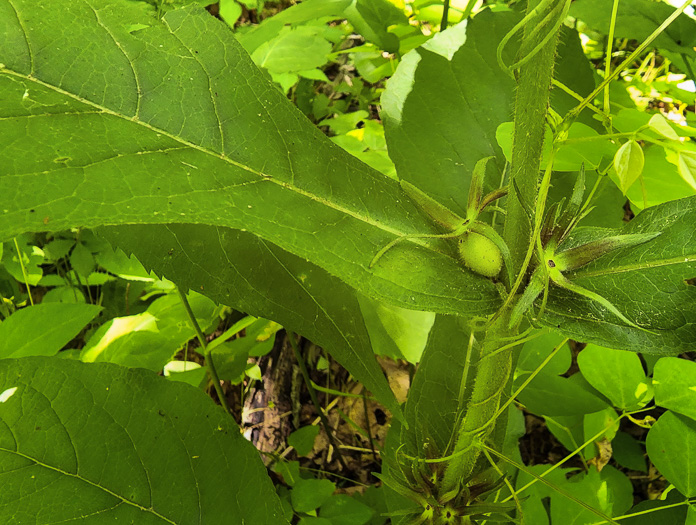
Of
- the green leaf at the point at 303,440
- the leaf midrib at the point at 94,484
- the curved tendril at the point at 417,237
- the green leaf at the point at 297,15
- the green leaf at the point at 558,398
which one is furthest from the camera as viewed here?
the green leaf at the point at 303,440

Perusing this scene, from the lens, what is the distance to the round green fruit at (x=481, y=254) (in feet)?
2.23

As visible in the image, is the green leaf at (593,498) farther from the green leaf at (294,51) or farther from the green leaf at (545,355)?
the green leaf at (294,51)

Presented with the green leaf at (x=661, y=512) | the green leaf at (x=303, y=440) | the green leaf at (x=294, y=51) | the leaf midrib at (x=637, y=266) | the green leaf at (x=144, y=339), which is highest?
the green leaf at (x=294, y=51)

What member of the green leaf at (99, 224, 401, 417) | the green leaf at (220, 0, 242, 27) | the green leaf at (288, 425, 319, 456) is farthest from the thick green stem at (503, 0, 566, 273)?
the green leaf at (220, 0, 242, 27)

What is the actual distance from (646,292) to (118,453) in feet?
2.50

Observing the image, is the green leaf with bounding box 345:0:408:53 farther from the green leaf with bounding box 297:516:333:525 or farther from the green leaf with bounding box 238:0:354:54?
the green leaf with bounding box 297:516:333:525

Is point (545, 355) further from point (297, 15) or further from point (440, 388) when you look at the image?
point (297, 15)

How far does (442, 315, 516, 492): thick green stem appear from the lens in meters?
0.75

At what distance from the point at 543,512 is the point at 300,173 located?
2.58ft

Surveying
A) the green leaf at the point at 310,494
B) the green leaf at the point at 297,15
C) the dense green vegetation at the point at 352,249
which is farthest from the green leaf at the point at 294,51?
the green leaf at the point at 310,494

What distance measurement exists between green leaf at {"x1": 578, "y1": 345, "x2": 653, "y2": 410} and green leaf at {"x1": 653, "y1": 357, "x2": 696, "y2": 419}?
73 millimetres

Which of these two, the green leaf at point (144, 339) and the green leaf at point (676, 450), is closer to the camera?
the green leaf at point (676, 450)

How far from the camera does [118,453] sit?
816 mm

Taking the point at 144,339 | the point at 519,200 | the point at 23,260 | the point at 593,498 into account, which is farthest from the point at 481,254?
the point at 23,260
